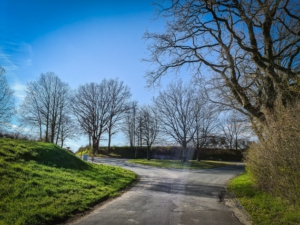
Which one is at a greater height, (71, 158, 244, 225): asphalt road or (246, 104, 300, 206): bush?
(246, 104, 300, 206): bush

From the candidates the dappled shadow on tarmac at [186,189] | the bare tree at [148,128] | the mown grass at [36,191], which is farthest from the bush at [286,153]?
the bare tree at [148,128]

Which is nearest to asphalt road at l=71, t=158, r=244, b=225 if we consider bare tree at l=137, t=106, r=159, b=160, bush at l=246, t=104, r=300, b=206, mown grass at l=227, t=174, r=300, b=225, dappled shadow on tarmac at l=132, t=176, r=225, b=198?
mown grass at l=227, t=174, r=300, b=225

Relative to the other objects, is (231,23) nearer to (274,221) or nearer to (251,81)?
(251,81)

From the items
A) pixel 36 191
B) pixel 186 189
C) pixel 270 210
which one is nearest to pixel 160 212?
pixel 270 210

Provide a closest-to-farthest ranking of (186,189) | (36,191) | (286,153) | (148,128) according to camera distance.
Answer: (286,153) < (36,191) < (186,189) < (148,128)

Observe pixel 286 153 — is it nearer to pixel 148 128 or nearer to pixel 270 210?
pixel 270 210

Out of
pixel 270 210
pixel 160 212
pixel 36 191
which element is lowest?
pixel 160 212

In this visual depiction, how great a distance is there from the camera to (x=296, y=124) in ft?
18.4

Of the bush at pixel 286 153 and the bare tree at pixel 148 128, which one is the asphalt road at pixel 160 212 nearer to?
the bush at pixel 286 153

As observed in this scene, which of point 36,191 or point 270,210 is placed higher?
point 36,191

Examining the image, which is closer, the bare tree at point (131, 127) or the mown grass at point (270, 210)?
the mown grass at point (270, 210)

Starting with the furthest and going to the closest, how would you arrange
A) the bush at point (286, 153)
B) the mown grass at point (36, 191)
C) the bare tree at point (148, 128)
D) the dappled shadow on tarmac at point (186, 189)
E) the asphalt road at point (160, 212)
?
the bare tree at point (148, 128) → the dappled shadow on tarmac at point (186, 189) → the asphalt road at point (160, 212) → the mown grass at point (36, 191) → the bush at point (286, 153)

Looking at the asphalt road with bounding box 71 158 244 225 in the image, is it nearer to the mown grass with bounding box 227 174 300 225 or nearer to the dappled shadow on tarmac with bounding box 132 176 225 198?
the mown grass with bounding box 227 174 300 225

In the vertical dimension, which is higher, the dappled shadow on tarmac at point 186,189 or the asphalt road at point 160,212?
the asphalt road at point 160,212
